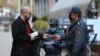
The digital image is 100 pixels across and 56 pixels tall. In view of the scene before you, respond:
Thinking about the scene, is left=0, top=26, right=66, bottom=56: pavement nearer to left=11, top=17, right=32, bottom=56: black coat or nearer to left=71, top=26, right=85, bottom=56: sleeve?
left=11, top=17, right=32, bottom=56: black coat

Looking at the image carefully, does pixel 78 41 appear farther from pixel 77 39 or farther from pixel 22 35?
pixel 22 35

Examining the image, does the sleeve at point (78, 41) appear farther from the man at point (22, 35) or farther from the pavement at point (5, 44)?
the pavement at point (5, 44)

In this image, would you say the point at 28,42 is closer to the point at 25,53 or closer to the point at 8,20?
the point at 25,53

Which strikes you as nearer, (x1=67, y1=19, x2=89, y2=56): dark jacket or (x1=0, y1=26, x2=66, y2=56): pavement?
(x1=67, y1=19, x2=89, y2=56): dark jacket

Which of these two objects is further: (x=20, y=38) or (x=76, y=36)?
(x=20, y=38)

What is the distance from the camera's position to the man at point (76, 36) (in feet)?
23.1

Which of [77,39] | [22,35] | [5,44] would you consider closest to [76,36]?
[77,39]

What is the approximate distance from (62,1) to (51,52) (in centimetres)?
322

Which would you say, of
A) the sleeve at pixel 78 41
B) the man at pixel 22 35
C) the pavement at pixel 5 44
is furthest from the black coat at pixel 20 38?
the pavement at pixel 5 44

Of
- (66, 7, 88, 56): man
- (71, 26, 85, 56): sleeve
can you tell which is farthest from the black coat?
(71, 26, 85, 56): sleeve

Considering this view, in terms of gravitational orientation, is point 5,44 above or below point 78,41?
below

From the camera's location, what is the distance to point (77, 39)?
277 inches

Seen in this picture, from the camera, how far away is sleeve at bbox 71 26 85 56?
7.02 m

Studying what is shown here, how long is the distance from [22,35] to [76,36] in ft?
3.51
